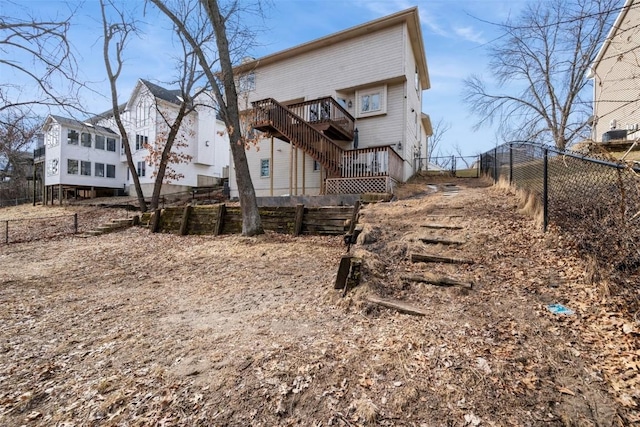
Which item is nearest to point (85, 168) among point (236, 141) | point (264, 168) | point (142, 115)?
point (142, 115)

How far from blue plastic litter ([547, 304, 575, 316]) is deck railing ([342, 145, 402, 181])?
787 cm

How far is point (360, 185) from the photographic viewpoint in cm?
1103

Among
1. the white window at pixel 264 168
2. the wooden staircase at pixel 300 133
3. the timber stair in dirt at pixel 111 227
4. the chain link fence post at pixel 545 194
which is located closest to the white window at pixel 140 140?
the white window at pixel 264 168

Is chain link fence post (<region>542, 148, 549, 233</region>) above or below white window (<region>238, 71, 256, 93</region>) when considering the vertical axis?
A: below

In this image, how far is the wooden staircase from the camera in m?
11.6

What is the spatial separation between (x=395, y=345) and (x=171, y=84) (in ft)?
48.7

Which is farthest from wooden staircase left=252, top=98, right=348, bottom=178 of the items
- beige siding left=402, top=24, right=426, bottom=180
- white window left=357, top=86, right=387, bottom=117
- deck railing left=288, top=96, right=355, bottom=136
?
beige siding left=402, top=24, right=426, bottom=180

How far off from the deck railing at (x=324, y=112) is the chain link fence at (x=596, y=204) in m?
8.97

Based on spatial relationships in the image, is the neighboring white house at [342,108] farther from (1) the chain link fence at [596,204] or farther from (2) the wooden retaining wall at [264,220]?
(1) the chain link fence at [596,204]

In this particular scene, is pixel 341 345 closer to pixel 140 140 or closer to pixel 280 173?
pixel 280 173

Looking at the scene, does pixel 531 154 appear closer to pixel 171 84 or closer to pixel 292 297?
pixel 292 297

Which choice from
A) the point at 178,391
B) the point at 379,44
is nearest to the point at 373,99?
the point at 379,44

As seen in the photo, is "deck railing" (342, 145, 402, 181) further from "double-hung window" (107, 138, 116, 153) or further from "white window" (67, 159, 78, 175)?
"double-hung window" (107, 138, 116, 153)

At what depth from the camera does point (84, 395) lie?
7.89ft
